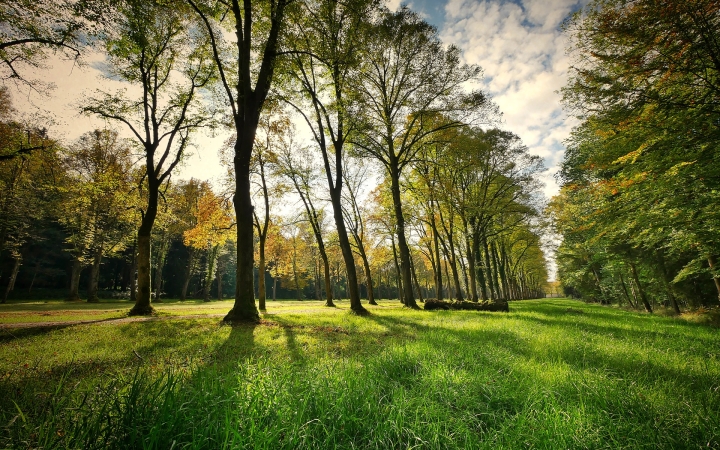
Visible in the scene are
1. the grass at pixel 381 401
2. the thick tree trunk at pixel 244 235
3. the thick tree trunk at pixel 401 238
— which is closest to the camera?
the grass at pixel 381 401

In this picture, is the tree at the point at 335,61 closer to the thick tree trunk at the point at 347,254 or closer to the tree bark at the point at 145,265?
the thick tree trunk at the point at 347,254

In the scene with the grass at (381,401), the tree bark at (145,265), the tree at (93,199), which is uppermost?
the tree at (93,199)

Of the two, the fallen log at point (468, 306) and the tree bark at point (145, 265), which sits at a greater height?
the tree bark at point (145, 265)

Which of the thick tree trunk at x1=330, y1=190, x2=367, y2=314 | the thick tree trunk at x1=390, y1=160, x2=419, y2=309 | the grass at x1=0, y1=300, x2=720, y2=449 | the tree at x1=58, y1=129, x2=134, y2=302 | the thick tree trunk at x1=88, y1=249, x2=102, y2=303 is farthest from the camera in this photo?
the thick tree trunk at x1=88, y1=249, x2=102, y2=303

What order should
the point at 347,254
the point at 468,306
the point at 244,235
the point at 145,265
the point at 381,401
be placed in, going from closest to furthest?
the point at 381,401 < the point at 244,235 < the point at 145,265 < the point at 347,254 < the point at 468,306

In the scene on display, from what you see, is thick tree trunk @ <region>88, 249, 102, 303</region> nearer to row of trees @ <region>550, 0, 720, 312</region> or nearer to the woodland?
the woodland

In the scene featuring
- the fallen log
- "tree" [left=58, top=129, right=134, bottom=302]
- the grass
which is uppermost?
"tree" [left=58, top=129, right=134, bottom=302]

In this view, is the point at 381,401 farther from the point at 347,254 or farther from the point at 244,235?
the point at 347,254

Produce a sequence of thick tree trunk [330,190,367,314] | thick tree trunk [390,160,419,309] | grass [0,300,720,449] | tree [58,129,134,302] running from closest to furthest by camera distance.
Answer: grass [0,300,720,449] < thick tree trunk [330,190,367,314] < thick tree trunk [390,160,419,309] < tree [58,129,134,302]

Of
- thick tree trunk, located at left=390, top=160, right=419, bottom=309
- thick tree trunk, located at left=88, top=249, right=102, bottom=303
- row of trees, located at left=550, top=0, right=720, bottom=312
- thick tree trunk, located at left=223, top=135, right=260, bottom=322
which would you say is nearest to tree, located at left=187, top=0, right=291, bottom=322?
thick tree trunk, located at left=223, top=135, right=260, bottom=322

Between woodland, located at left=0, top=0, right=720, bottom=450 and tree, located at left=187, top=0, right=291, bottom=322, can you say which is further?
tree, located at left=187, top=0, right=291, bottom=322

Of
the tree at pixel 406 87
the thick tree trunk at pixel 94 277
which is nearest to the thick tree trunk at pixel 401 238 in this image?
the tree at pixel 406 87

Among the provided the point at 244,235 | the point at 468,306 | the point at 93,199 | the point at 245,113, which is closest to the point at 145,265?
the point at 244,235

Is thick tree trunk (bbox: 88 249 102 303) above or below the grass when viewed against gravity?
above
